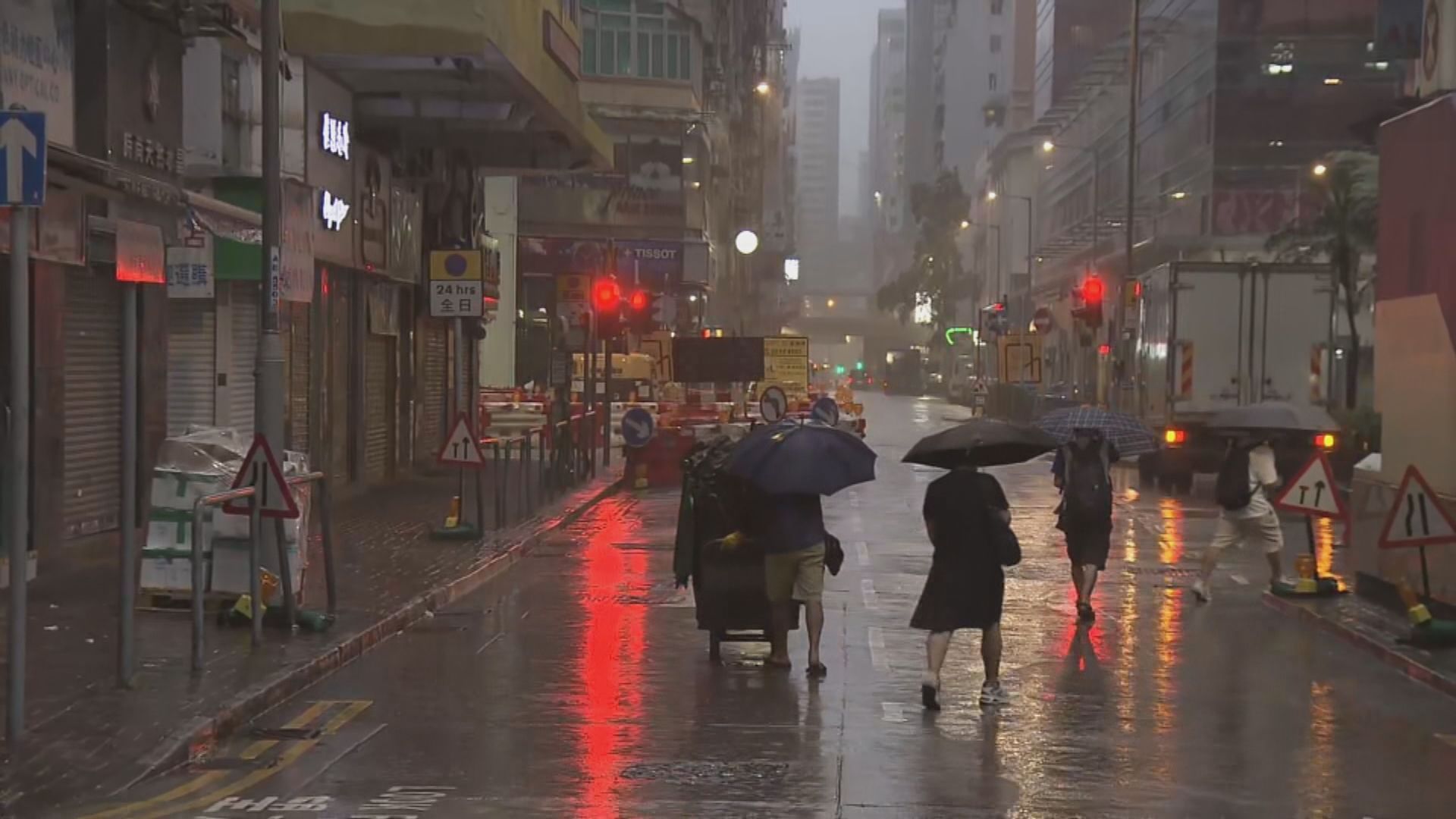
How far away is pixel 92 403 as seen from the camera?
16.5 metres

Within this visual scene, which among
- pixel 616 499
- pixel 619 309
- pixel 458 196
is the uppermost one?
pixel 458 196

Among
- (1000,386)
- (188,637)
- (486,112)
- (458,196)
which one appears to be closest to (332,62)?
(486,112)

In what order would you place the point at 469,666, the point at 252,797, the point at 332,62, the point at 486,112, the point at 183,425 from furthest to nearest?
the point at 486,112 < the point at 332,62 < the point at 183,425 < the point at 469,666 < the point at 252,797

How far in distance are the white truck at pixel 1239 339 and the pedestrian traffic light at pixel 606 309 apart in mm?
9344

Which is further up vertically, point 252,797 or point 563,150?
point 563,150

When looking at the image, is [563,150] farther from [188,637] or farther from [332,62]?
[188,637]

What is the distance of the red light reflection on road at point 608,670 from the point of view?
8.71 metres

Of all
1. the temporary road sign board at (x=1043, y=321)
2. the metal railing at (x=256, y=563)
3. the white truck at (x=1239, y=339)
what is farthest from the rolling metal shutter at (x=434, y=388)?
the temporary road sign board at (x=1043, y=321)

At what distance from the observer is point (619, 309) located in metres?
31.6

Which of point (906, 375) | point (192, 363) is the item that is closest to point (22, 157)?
point (192, 363)

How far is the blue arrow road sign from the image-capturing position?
859 cm

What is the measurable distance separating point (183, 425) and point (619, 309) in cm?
1187

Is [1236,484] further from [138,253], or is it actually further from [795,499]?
[138,253]

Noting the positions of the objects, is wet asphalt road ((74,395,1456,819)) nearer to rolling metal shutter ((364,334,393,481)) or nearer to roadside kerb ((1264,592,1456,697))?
roadside kerb ((1264,592,1456,697))
